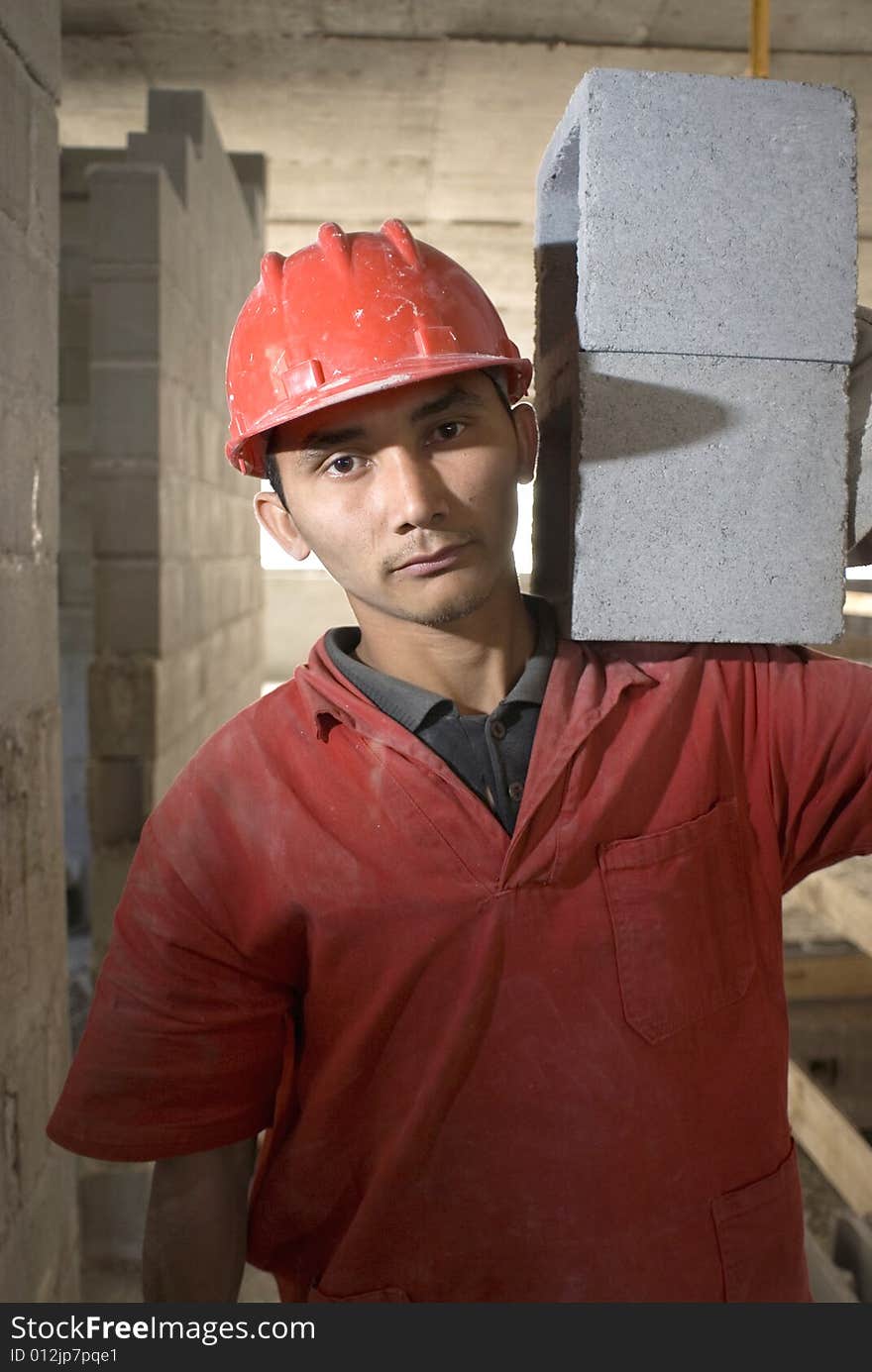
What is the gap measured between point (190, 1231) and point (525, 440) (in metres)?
1.29

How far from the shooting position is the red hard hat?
1.45 m

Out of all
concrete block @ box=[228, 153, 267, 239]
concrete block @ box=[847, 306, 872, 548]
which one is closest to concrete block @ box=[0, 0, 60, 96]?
concrete block @ box=[847, 306, 872, 548]

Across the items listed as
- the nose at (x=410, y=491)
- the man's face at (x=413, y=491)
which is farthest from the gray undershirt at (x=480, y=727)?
the nose at (x=410, y=491)

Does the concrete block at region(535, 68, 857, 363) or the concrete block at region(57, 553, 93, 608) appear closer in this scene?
the concrete block at region(535, 68, 857, 363)

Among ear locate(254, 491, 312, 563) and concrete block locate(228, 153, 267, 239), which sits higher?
concrete block locate(228, 153, 267, 239)

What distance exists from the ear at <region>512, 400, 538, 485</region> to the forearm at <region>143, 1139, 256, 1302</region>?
45.0 inches

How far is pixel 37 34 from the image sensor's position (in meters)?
2.11

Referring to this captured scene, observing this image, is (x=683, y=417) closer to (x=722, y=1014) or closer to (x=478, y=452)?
(x=478, y=452)

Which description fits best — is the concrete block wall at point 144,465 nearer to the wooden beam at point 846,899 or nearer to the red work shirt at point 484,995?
the wooden beam at point 846,899

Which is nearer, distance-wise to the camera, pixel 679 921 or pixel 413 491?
pixel 413 491

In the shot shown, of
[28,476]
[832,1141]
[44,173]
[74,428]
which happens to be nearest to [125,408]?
[44,173]

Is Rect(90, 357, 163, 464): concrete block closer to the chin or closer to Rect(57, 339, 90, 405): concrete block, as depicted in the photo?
Rect(57, 339, 90, 405): concrete block

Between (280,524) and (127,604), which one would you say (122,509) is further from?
(280,524)

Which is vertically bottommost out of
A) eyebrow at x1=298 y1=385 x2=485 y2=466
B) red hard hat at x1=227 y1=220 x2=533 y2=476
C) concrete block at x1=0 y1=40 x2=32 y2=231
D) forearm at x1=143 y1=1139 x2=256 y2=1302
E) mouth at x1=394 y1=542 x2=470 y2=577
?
forearm at x1=143 y1=1139 x2=256 y2=1302
